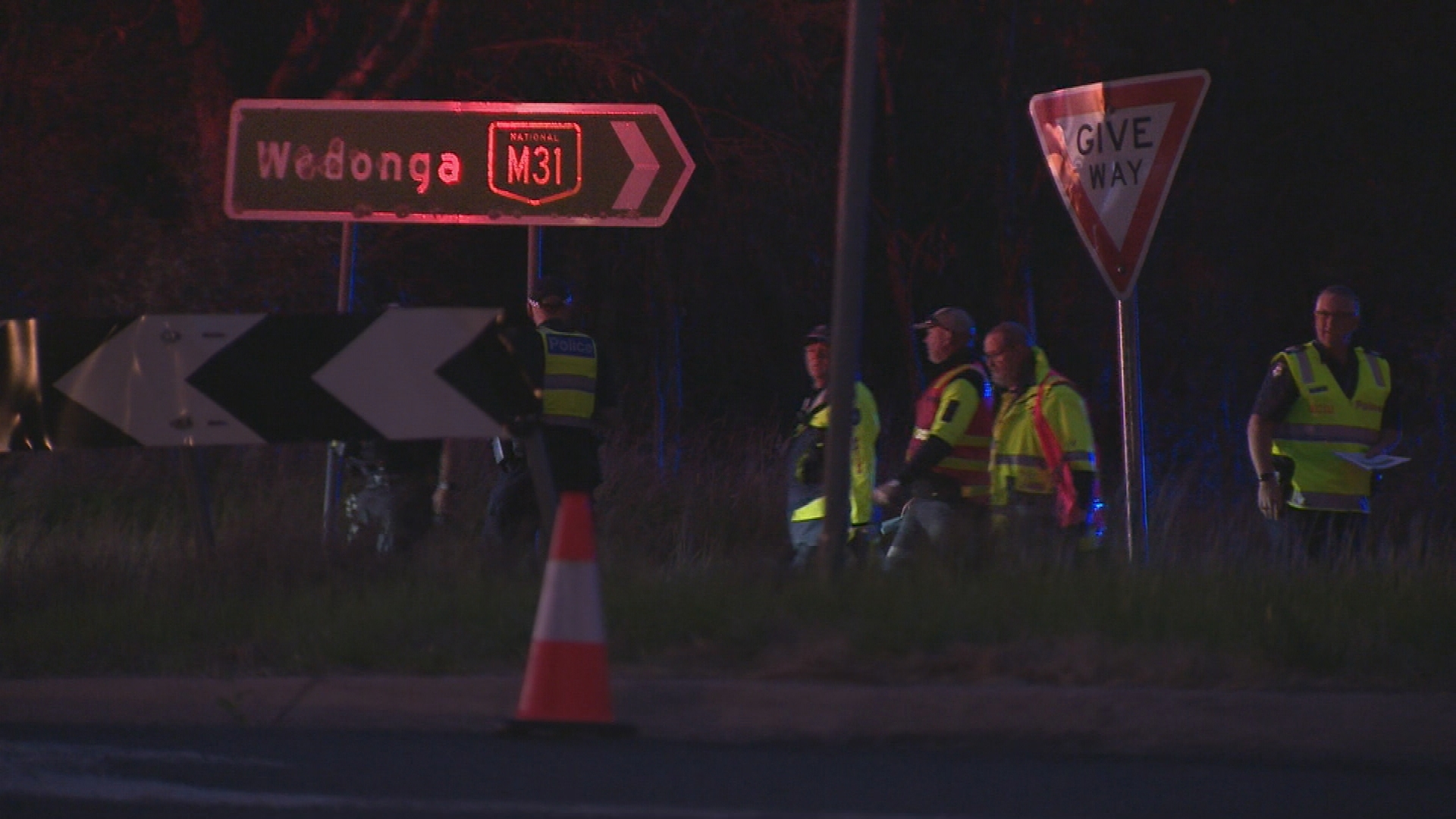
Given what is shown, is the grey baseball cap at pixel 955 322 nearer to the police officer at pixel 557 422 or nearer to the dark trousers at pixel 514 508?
the police officer at pixel 557 422

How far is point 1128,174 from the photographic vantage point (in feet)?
24.8

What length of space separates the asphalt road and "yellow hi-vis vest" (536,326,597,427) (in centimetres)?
307

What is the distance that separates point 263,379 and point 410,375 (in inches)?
26.1

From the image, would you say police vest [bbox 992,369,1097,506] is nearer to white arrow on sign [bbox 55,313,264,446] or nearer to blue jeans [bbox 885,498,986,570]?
blue jeans [bbox 885,498,986,570]

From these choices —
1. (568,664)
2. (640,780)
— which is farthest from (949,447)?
(640,780)

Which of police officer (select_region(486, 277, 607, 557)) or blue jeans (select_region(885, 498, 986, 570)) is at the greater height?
police officer (select_region(486, 277, 607, 557))

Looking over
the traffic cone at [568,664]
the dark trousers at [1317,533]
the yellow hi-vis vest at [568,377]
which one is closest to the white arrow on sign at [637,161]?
the yellow hi-vis vest at [568,377]

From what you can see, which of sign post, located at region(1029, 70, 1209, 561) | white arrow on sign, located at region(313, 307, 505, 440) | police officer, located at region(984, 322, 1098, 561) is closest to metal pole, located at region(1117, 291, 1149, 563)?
sign post, located at region(1029, 70, 1209, 561)

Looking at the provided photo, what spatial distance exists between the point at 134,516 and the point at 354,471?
3.38 metres

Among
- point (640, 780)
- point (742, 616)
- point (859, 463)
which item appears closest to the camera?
point (640, 780)

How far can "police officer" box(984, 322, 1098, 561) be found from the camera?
8156 mm

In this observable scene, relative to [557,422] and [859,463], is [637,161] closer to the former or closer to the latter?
[557,422]

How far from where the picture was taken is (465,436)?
23.9ft

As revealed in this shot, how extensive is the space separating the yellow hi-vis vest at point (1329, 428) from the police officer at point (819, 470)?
6.62 feet
